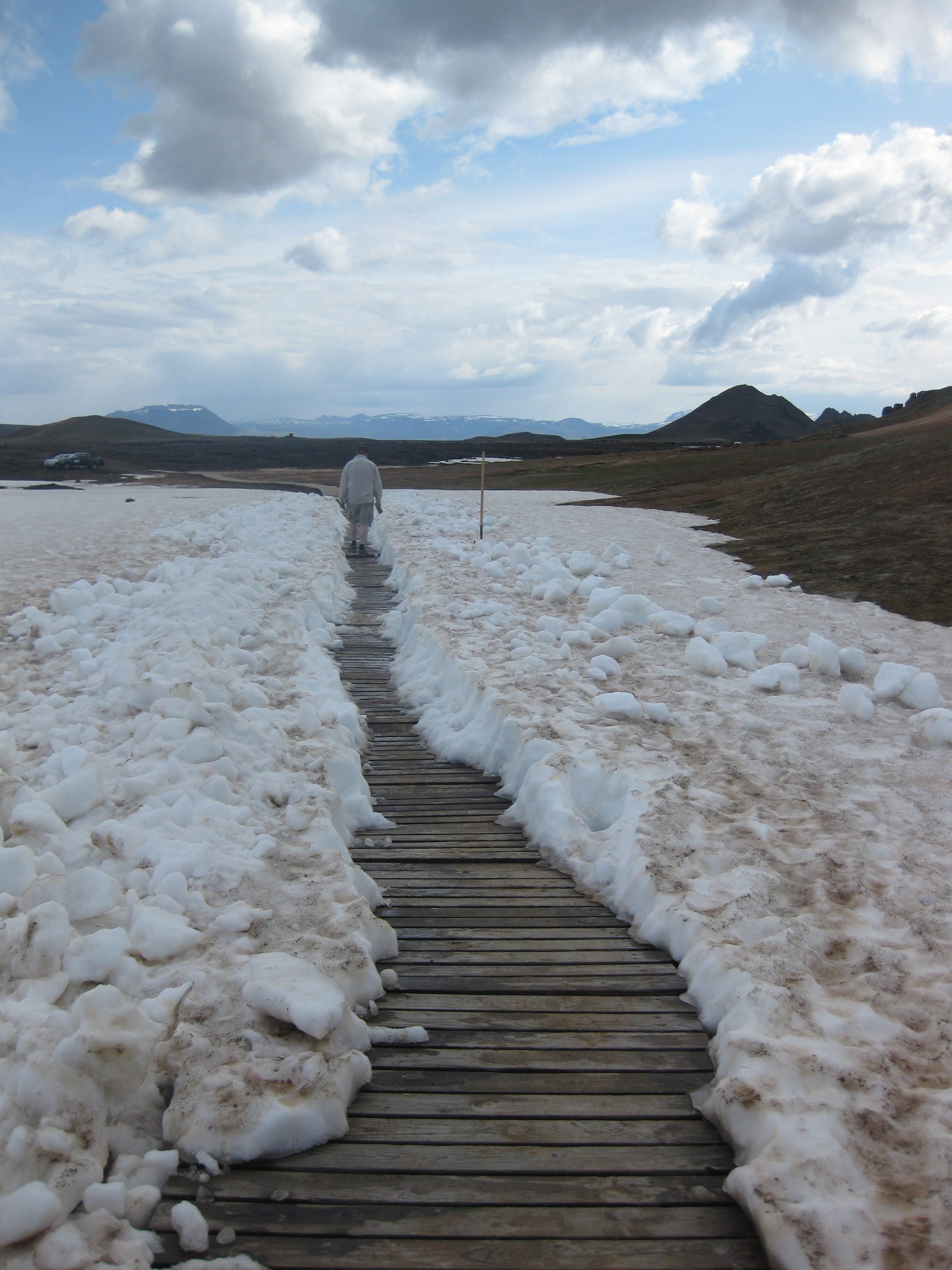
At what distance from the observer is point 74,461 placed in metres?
Answer: 48.4

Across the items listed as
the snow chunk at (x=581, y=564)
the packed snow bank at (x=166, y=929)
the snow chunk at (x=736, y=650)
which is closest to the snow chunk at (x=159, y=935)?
the packed snow bank at (x=166, y=929)

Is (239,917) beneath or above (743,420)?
beneath

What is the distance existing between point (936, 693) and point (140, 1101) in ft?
20.1

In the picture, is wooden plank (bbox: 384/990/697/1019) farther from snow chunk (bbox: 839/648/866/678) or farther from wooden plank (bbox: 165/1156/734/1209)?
snow chunk (bbox: 839/648/866/678)

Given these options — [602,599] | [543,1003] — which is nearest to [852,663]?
Answer: [602,599]

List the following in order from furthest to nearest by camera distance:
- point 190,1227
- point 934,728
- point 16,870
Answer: point 934,728 < point 16,870 < point 190,1227

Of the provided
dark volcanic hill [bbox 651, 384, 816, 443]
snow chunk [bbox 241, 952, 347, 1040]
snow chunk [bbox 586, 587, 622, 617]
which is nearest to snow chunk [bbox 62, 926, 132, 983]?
snow chunk [bbox 241, 952, 347, 1040]

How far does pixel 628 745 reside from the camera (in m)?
5.56

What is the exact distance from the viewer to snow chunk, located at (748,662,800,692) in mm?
6699

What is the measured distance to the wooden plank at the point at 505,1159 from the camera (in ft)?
8.28

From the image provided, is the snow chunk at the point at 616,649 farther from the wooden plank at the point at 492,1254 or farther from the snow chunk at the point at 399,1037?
the wooden plank at the point at 492,1254

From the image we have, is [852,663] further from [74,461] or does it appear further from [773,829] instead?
[74,461]

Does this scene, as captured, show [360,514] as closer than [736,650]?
No

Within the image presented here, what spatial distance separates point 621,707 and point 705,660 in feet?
4.96
